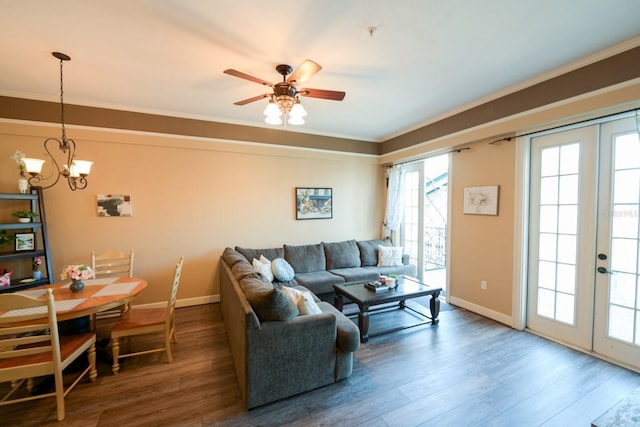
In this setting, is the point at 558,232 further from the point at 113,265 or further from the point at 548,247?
the point at 113,265

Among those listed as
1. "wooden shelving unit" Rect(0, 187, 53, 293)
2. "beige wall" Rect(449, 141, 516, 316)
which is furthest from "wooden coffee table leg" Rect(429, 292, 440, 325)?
"wooden shelving unit" Rect(0, 187, 53, 293)

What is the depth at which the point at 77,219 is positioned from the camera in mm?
3414

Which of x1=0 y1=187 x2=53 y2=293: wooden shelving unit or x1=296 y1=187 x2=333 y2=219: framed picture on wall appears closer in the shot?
x1=0 y1=187 x2=53 y2=293: wooden shelving unit

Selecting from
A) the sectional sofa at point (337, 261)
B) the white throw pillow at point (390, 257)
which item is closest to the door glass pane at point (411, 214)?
the sectional sofa at point (337, 261)

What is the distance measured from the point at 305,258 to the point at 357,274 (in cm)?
89

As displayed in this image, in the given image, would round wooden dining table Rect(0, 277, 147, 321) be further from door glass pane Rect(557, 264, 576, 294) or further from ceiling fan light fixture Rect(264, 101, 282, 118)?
door glass pane Rect(557, 264, 576, 294)

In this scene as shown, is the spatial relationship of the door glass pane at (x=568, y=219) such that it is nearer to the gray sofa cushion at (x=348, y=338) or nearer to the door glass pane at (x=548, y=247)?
the door glass pane at (x=548, y=247)

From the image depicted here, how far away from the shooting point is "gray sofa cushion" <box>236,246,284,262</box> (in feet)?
13.1

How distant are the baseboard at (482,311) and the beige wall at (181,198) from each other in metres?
2.24

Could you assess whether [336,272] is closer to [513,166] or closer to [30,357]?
[513,166]

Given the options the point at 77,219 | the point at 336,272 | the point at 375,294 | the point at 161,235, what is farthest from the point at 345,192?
the point at 77,219

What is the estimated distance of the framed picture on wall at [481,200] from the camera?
11.1 feet

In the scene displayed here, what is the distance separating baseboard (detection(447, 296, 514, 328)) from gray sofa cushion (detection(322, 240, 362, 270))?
5.24ft

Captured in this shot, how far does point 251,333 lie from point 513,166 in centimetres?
349
